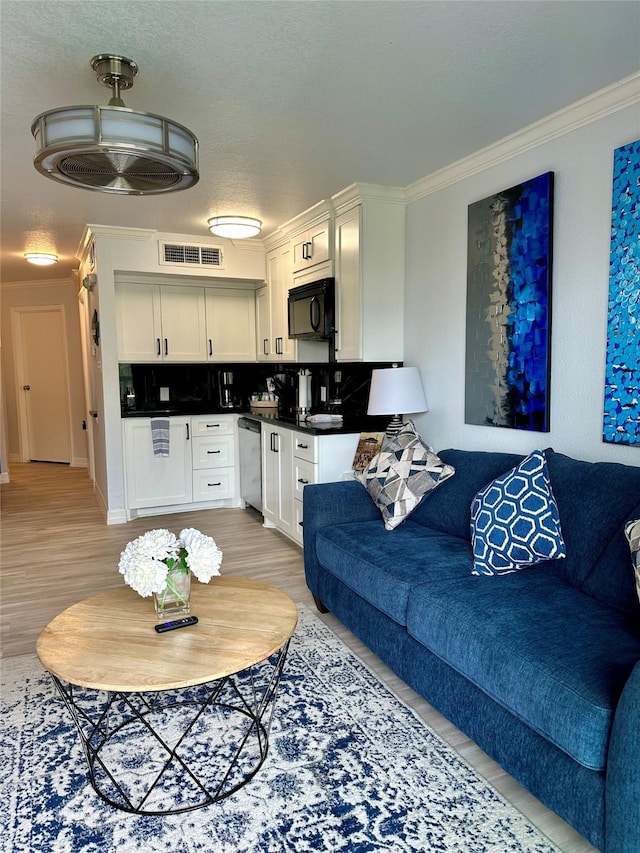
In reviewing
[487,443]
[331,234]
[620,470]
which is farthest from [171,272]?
[620,470]

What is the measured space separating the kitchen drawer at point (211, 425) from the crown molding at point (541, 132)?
2.71 m

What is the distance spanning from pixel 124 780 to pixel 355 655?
111 centimetres

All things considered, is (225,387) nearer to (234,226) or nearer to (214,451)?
(214,451)

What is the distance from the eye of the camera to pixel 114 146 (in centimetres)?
177

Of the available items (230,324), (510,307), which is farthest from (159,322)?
(510,307)

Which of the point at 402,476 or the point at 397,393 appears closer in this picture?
the point at 402,476

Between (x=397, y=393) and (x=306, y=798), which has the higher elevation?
(x=397, y=393)

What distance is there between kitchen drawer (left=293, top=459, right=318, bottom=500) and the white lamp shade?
24.0 inches

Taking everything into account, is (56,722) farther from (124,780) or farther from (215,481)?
Result: (215,481)

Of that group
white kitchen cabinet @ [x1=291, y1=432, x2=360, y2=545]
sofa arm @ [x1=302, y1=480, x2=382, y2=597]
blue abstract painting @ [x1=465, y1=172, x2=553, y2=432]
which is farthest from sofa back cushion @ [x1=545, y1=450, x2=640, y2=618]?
white kitchen cabinet @ [x1=291, y1=432, x2=360, y2=545]

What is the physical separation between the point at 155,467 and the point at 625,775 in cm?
440

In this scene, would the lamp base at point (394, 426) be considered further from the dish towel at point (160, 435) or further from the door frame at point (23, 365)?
Answer: the door frame at point (23, 365)

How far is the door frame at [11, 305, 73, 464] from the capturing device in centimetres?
783

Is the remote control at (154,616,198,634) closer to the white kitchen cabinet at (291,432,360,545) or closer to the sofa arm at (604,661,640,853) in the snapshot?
the sofa arm at (604,661,640,853)
